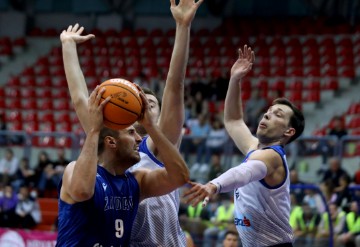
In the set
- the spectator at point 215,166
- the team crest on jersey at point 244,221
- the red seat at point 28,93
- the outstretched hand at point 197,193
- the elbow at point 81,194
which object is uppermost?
the red seat at point 28,93

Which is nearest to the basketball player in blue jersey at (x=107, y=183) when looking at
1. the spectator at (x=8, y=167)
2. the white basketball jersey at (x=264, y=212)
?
the white basketball jersey at (x=264, y=212)

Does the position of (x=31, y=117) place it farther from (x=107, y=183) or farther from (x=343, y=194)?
(x=107, y=183)

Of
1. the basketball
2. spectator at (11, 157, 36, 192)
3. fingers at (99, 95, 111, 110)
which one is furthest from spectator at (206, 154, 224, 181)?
fingers at (99, 95, 111, 110)

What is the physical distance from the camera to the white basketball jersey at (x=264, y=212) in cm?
684

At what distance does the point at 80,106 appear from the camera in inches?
231

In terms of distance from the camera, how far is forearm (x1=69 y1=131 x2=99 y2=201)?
4.94 meters

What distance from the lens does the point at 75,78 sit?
5977 millimetres

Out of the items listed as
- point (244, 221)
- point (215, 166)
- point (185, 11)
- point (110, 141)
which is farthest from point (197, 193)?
point (215, 166)

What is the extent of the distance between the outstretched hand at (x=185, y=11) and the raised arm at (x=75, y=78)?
0.79 meters

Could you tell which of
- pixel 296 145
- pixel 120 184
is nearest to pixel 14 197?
pixel 296 145

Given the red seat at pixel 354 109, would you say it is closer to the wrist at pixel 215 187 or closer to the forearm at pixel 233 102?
the forearm at pixel 233 102

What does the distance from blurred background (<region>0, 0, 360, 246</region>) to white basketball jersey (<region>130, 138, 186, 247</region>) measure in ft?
17.6

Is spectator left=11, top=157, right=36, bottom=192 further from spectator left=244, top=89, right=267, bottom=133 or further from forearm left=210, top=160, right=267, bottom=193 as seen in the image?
forearm left=210, top=160, right=267, bottom=193

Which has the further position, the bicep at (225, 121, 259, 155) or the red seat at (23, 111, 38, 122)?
the red seat at (23, 111, 38, 122)
